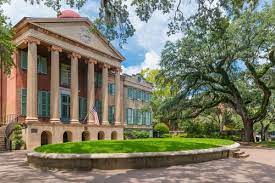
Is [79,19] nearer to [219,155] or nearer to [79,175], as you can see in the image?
[219,155]

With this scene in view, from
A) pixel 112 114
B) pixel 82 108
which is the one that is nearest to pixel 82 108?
pixel 82 108

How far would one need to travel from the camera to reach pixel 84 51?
1324 inches

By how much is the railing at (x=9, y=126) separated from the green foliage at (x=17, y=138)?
329 millimetres

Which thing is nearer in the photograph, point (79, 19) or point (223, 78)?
point (223, 78)

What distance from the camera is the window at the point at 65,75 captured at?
110ft

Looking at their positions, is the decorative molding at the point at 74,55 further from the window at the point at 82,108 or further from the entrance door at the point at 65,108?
the window at the point at 82,108

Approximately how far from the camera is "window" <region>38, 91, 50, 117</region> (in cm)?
3031

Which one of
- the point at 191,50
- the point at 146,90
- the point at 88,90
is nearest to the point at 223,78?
the point at 191,50

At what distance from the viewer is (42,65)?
31.4 meters

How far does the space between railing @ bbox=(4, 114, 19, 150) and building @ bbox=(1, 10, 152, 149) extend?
13 centimetres

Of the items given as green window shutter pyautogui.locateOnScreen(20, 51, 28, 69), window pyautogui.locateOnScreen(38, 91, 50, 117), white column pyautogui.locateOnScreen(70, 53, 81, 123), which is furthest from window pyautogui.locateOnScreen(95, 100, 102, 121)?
green window shutter pyautogui.locateOnScreen(20, 51, 28, 69)

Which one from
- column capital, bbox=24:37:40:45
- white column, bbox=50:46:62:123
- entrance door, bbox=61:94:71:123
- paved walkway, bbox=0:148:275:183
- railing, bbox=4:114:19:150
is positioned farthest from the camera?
entrance door, bbox=61:94:71:123

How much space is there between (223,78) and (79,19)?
14496 mm

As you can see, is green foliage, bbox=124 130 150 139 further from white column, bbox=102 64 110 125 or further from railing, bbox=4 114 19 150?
railing, bbox=4 114 19 150
